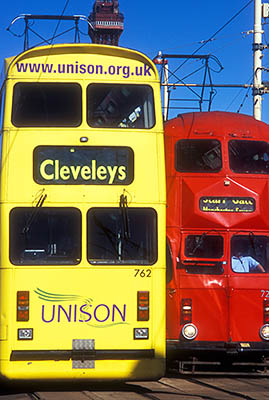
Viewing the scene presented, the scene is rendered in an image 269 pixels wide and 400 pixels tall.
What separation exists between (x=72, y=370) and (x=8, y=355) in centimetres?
92

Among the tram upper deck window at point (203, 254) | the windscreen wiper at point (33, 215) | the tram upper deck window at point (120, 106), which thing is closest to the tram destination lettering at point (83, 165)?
the windscreen wiper at point (33, 215)

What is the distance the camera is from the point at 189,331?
14.7m

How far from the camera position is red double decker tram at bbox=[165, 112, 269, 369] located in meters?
14.8

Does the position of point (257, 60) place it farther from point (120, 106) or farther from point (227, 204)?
point (120, 106)

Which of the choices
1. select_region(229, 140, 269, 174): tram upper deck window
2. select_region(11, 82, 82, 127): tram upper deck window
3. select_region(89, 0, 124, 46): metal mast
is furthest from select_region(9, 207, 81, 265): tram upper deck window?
select_region(89, 0, 124, 46): metal mast

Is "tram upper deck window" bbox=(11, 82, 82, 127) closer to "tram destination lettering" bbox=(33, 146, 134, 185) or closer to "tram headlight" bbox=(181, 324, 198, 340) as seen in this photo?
"tram destination lettering" bbox=(33, 146, 134, 185)

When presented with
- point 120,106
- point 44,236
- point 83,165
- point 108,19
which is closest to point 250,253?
point 120,106

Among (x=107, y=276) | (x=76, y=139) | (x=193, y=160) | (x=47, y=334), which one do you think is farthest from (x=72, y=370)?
(x=193, y=160)

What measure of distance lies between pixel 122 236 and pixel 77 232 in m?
0.65

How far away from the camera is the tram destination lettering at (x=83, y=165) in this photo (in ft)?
41.0

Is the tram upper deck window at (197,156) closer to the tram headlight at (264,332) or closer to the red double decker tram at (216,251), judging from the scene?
the red double decker tram at (216,251)

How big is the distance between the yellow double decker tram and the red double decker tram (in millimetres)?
2179

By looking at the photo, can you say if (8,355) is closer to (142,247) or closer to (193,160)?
(142,247)

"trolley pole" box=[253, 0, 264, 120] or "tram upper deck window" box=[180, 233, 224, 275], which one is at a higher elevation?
"trolley pole" box=[253, 0, 264, 120]
